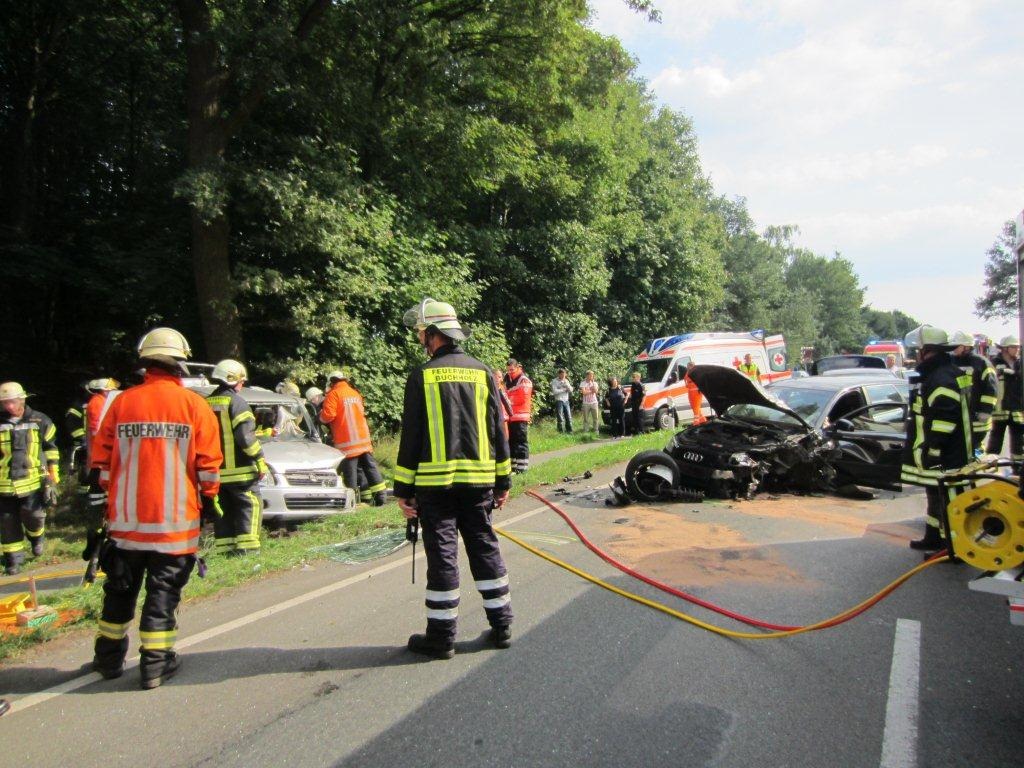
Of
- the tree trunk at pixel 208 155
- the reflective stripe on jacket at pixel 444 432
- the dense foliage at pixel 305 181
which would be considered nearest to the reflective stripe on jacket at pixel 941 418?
the reflective stripe on jacket at pixel 444 432

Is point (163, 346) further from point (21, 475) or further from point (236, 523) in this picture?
point (21, 475)

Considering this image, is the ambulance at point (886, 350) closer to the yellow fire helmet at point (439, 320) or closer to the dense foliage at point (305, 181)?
the dense foliage at point (305, 181)

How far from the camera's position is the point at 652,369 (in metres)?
17.7

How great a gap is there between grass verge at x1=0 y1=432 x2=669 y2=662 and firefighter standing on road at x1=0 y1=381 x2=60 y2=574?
0.58 m

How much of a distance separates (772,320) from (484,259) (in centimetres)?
3529

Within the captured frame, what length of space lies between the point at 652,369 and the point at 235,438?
1360 cm

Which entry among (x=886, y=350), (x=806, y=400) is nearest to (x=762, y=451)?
(x=806, y=400)

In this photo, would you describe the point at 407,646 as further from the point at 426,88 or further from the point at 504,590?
the point at 426,88

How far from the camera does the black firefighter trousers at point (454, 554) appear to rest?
142 inches

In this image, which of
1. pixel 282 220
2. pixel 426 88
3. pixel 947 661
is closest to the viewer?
pixel 947 661

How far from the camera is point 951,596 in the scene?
177 inches

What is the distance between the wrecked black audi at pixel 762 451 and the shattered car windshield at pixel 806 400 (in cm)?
2

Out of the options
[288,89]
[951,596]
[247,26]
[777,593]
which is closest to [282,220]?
[288,89]

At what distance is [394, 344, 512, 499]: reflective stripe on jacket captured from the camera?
365cm
